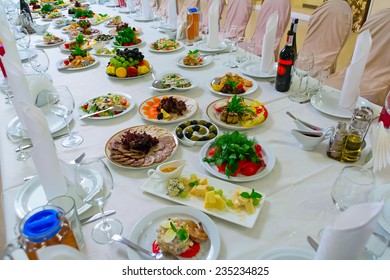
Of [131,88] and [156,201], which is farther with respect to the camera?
[131,88]

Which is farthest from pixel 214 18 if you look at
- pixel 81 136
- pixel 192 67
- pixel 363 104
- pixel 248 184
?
pixel 248 184

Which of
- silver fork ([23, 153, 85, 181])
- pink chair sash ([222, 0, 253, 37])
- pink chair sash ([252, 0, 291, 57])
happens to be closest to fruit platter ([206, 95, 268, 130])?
silver fork ([23, 153, 85, 181])

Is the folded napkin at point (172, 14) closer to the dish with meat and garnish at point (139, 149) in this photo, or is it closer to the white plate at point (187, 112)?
the white plate at point (187, 112)

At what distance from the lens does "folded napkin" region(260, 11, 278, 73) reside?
155 cm

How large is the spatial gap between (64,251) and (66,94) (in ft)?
2.55

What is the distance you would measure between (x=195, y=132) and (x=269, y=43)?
0.74 meters

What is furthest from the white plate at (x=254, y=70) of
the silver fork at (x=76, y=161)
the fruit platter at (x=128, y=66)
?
the silver fork at (x=76, y=161)

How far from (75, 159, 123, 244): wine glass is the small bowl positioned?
37 centimetres

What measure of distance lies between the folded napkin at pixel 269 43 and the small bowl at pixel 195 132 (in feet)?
2.07

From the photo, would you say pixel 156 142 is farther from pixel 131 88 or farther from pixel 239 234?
pixel 131 88

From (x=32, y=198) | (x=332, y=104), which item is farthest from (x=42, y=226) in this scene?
(x=332, y=104)

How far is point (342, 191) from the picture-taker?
2.60 feet

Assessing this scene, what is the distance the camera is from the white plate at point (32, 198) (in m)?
0.84

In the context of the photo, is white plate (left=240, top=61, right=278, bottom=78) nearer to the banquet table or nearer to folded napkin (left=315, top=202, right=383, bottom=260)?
the banquet table
